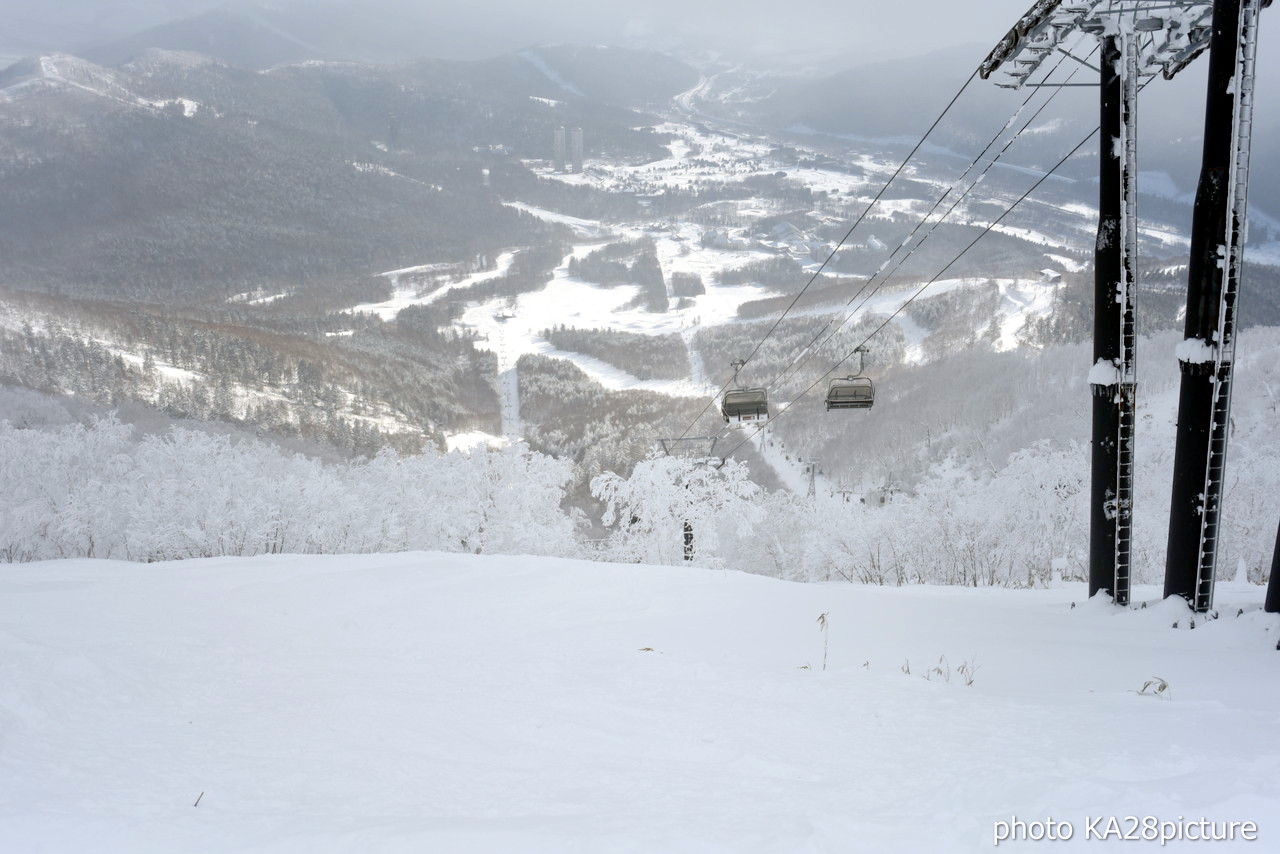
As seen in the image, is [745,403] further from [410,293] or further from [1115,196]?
[410,293]

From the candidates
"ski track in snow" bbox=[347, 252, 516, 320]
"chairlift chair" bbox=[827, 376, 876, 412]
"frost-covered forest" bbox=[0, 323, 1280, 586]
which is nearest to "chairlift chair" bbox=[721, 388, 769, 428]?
"chairlift chair" bbox=[827, 376, 876, 412]

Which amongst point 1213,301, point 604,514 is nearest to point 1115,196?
point 1213,301

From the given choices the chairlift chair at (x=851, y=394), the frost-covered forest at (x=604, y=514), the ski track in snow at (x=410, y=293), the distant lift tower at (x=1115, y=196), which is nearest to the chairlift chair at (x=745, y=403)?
the chairlift chair at (x=851, y=394)

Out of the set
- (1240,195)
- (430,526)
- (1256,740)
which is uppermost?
(1240,195)

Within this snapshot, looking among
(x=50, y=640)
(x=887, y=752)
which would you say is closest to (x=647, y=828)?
(x=887, y=752)

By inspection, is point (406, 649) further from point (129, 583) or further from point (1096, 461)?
point (1096, 461)
